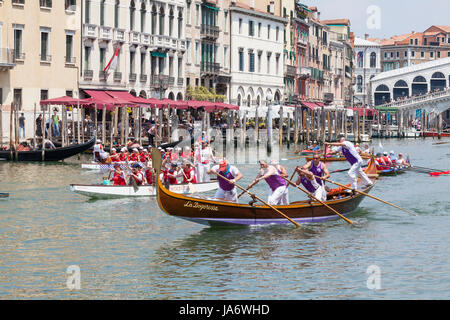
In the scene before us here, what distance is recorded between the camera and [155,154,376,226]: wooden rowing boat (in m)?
18.2

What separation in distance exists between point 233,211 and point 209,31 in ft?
140

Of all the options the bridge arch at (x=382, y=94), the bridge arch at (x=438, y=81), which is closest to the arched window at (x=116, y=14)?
the bridge arch at (x=382, y=94)

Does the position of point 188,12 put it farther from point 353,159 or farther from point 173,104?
point 353,159

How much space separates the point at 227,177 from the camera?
19.2 meters

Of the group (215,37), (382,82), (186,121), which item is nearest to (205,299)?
(186,121)

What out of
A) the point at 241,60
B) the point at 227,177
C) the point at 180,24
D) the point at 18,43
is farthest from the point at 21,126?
the point at 241,60

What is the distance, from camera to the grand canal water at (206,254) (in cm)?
1452

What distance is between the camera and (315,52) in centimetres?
8862

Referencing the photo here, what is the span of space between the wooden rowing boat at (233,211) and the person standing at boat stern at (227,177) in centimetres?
51

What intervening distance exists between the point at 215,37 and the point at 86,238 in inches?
1716

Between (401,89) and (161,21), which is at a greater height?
(161,21)

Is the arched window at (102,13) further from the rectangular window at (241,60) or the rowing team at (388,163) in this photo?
the rectangular window at (241,60)

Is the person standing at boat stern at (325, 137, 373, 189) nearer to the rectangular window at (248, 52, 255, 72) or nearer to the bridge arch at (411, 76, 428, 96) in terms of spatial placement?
the rectangular window at (248, 52, 255, 72)

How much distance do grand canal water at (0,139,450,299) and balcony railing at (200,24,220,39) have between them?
35714 millimetres
